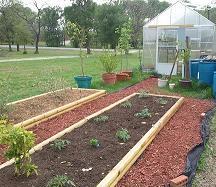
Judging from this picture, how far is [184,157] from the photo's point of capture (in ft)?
16.1

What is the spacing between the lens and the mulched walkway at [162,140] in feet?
13.8

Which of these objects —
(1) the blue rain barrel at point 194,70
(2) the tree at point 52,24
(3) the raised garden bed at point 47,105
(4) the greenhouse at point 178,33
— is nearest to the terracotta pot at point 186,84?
(1) the blue rain barrel at point 194,70

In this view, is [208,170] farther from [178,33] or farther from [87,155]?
[178,33]

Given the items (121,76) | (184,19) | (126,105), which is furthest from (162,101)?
(184,19)

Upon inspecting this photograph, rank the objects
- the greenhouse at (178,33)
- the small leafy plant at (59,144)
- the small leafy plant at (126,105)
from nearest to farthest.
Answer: the small leafy plant at (59,144)
the small leafy plant at (126,105)
the greenhouse at (178,33)

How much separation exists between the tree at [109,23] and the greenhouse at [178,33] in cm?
1458

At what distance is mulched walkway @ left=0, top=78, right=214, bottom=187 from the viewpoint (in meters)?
4.22

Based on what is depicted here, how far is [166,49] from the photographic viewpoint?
13539mm

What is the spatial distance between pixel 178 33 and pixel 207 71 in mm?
3503

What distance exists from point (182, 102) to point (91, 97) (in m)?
2.37

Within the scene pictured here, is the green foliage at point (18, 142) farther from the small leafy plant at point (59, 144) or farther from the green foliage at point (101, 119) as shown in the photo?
the green foliage at point (101, 119)

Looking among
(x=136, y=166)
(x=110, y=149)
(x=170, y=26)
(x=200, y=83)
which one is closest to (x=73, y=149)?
(x=110, y=149)

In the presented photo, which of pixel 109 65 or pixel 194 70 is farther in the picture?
pixel 194 70

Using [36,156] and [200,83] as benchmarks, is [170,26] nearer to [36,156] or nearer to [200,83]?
[200,83]
